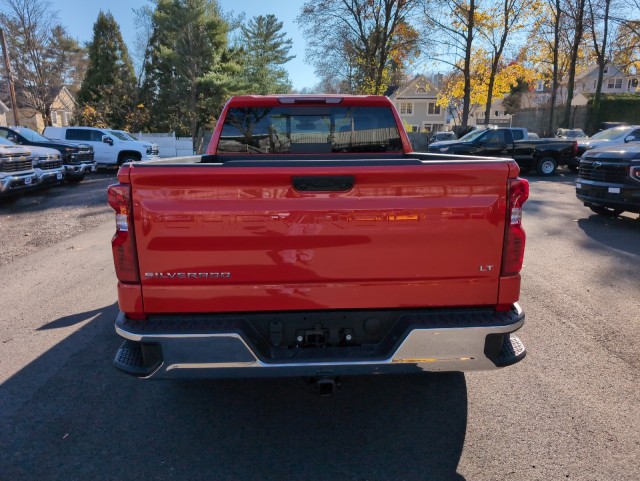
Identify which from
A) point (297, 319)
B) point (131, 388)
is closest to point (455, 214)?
point (297, 319)

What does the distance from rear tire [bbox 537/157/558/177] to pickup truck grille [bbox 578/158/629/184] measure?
10175 mm

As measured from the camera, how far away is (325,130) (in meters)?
4.54

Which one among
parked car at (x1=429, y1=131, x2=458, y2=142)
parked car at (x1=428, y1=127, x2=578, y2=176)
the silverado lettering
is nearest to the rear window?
the silverado lettering

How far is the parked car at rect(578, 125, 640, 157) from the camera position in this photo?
55.5 ft

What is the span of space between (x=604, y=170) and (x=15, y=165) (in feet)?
43.9

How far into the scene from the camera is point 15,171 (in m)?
11.6

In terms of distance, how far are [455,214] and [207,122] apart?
1360 inches

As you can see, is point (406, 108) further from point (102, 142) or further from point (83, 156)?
point (83, 156)

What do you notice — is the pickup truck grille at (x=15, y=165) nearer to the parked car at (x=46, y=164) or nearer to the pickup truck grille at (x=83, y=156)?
the parked car at (x=46, y=164)

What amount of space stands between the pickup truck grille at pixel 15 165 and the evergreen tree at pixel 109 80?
21.3 metres

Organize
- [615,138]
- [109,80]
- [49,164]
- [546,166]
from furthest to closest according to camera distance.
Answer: [109,80]
[546,166]
[615,138]
[49,164]

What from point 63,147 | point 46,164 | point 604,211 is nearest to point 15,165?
point 46,164

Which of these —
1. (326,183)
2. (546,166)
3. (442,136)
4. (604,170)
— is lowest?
(546,166)

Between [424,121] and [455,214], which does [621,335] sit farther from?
[424,121]
